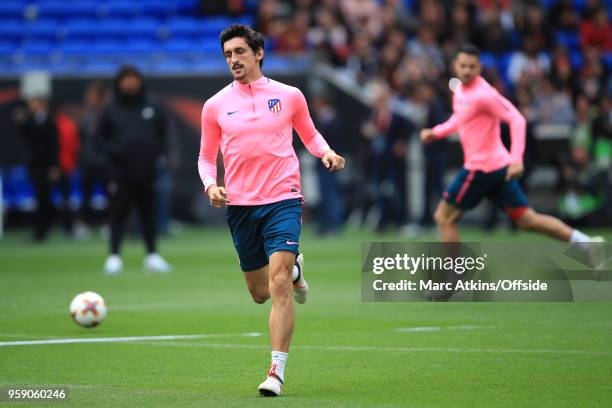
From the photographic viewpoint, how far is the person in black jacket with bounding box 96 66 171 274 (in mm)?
17484

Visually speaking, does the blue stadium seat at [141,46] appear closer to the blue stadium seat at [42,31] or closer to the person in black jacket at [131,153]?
the blue stadium seat at [42,31]

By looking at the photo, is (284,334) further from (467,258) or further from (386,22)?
(386,22)

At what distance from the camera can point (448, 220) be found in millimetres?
13344

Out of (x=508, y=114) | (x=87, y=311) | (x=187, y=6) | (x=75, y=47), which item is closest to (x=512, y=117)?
(x=508, y=114)

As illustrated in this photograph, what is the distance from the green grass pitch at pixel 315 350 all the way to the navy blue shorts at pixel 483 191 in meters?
1.04

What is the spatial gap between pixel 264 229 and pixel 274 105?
82 cm

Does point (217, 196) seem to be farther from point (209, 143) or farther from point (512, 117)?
point (512, 117)

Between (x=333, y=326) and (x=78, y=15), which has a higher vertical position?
(x=78, y=15)

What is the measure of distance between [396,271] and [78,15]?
2341 cm

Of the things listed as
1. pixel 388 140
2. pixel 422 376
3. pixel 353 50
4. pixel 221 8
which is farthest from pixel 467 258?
pixel 221 8

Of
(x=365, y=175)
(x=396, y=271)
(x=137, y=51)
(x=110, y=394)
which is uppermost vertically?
(x=137, y=51)

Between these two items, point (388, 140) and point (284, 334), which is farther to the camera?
point (388, 140)

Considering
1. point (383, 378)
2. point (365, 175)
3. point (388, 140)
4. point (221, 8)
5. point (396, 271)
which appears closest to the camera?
point (383, 378)

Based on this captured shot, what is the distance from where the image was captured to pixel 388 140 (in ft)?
85.9
